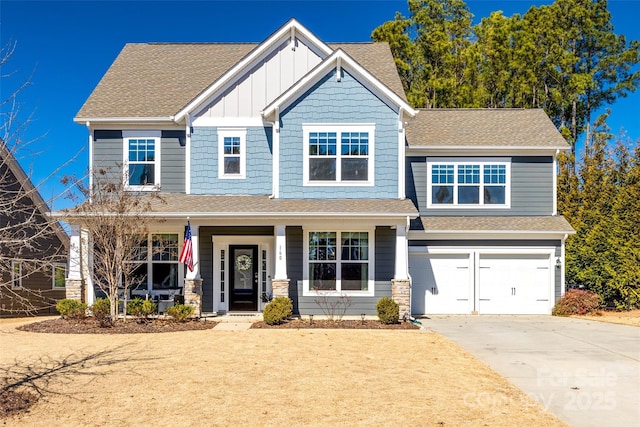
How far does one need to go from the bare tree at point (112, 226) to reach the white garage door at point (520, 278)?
35.3 feet

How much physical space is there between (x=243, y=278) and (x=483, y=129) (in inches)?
394

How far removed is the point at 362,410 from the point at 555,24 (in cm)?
3075

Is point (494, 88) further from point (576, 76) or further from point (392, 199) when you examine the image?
point (392, 199)

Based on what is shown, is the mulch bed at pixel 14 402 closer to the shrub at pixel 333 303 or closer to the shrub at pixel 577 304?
the shrub at pixel 333 303

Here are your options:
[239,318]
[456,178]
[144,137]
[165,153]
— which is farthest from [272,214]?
[456,178]

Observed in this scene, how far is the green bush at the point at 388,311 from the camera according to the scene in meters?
15.6

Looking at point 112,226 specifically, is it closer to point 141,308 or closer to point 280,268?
point 141,308

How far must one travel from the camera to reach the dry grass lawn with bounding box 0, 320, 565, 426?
7.45 meters

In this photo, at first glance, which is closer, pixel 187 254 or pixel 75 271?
pixel 187 254

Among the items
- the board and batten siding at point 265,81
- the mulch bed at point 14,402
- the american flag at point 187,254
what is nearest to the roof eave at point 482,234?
the board and batten siding at point 265,81

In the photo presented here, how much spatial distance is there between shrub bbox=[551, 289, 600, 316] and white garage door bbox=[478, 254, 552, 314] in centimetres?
48

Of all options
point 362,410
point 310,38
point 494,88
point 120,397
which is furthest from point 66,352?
point 494,88

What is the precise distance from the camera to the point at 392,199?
685 inches

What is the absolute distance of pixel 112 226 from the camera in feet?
50.2
